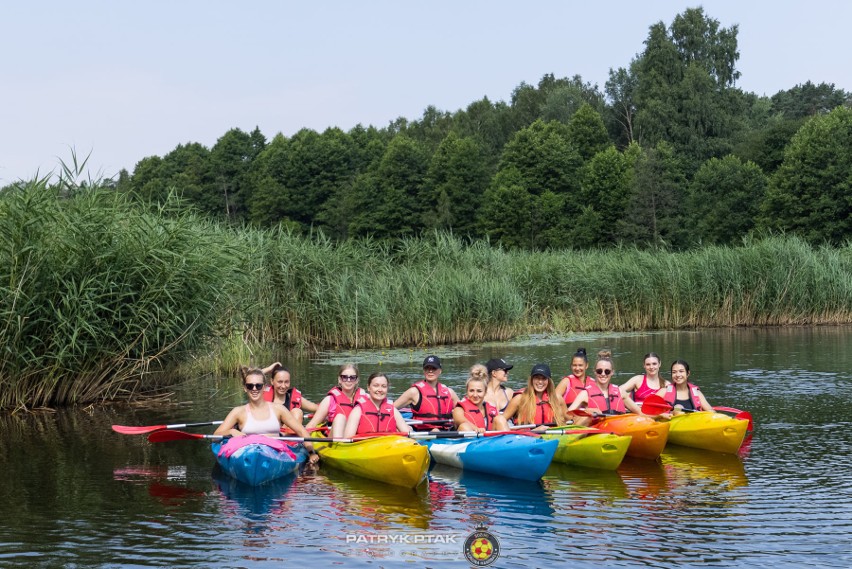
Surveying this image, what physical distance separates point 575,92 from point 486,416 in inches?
2471

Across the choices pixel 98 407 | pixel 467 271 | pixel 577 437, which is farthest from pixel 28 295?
pixel 467 271

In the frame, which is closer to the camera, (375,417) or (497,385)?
(375,417)

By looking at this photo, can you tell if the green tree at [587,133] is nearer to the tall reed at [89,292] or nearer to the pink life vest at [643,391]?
the tall reed at [89,292]

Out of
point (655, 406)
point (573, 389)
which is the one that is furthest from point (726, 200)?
point (573, 389)

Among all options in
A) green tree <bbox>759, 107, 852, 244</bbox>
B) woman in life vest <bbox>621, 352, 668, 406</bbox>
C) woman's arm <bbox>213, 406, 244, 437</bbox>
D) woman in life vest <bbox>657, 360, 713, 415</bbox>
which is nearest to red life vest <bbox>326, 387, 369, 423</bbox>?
woman's arm <bbox>213, 406, 244, 437</bbox>

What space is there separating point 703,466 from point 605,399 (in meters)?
1.46

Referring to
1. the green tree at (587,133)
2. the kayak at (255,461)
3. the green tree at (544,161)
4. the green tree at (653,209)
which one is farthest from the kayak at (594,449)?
the green tree at (587,133)

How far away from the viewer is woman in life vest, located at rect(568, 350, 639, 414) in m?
10.9

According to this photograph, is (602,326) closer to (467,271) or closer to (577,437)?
(467,271)

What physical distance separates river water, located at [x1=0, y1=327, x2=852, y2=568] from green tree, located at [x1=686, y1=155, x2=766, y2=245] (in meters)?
35.4

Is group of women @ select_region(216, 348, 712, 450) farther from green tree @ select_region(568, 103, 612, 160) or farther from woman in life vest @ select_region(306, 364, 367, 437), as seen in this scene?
green tree @ select_region(568, 103, 612, 160)

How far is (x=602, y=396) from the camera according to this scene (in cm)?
1111

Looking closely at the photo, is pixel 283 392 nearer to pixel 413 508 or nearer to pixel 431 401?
pixel 431 401

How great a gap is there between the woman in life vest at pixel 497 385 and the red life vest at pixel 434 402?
0.42 m
